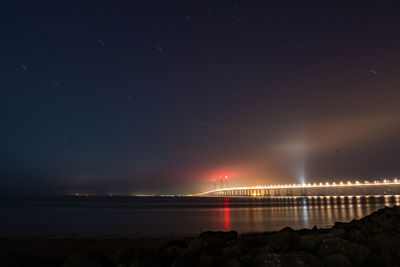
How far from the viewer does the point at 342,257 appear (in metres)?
7.61

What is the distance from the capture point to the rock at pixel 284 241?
930 cm

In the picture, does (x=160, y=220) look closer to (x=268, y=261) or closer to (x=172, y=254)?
(x=172, y=254)

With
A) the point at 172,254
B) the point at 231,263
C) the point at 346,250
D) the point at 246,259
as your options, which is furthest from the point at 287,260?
the point at 172,254

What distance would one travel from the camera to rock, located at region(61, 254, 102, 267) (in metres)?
6.70

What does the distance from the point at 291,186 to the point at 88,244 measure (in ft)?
551

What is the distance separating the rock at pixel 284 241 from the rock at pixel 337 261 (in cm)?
160

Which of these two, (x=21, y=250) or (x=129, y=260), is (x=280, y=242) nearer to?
(x=129, y=260)

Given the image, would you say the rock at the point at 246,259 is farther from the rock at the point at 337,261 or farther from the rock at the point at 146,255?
the rock at the point at 146,255

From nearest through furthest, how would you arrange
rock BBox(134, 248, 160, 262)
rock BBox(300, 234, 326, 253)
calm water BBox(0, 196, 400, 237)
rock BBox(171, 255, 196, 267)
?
rock BBox(171, 255, 196, 267) → rock BBox(134, 248, 160, 262) → rock BBox(300, 234, 326, 253) → calm water BBox(0, 196, 400, 237)

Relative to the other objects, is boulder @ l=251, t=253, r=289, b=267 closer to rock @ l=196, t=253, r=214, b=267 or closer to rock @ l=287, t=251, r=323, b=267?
rock @ l=287, t=251, r=323, b=267

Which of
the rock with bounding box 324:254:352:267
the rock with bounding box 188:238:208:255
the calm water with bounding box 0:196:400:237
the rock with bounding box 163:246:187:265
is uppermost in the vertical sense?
the rock with bounding box 188:238:208:255

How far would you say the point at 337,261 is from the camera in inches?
298

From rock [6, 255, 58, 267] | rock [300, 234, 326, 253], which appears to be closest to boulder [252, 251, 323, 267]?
rock [300, 234, 326, 253]

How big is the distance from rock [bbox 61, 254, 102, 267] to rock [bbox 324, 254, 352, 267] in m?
4.72
